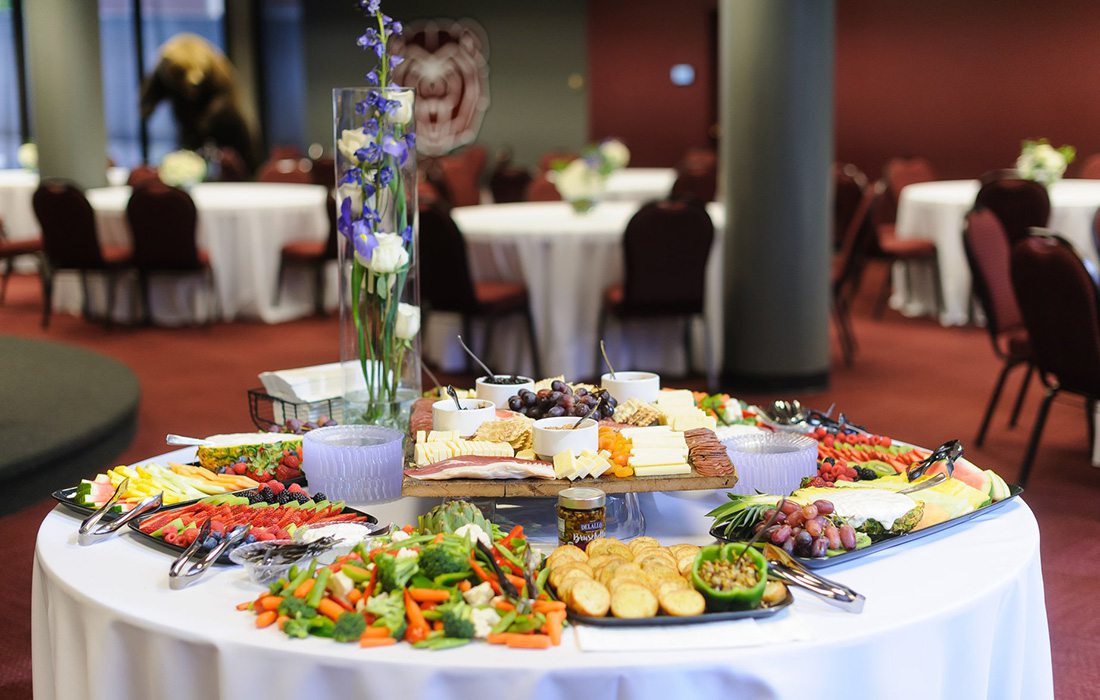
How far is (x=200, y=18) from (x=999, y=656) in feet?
48.5

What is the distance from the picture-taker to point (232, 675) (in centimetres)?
147

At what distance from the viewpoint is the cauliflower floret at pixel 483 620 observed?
1.47 metres

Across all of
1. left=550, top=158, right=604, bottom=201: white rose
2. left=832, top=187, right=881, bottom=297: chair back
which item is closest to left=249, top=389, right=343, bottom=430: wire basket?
left=550, top=158, right=604, bottom=201: white rose

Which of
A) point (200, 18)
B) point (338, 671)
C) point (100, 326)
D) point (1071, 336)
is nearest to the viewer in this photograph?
point (338, 671)

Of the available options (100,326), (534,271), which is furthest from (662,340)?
(100,326)

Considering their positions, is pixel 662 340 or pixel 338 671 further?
pixel 662 340

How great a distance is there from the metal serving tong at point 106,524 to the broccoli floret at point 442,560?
53 centimetres

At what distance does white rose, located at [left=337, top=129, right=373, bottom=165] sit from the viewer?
7.38 ft

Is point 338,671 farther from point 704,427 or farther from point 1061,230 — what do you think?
point 1061,230

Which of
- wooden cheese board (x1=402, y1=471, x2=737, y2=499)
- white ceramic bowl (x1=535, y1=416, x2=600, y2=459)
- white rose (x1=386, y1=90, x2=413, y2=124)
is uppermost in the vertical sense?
white rose (x1=386, y1=90, x2=413, y2=124)

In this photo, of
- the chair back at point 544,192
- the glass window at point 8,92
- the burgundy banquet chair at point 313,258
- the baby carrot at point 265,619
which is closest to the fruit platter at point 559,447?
the baby carrot at point 265,619

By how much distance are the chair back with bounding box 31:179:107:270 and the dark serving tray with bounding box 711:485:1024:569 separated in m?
6.89

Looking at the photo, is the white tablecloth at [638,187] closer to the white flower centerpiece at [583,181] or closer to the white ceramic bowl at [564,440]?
the white flower centerpiece at [583,181]

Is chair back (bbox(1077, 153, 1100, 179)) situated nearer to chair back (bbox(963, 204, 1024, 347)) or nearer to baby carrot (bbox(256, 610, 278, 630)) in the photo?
chair back (bbox(963, 204, 1024, 347))
